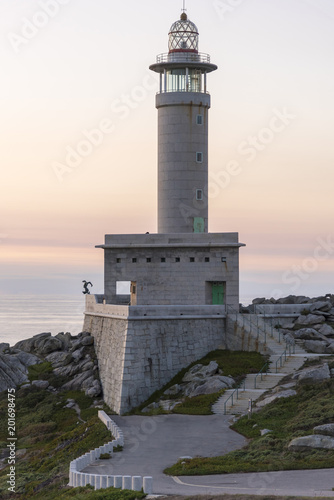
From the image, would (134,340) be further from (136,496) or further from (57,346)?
(136,496)

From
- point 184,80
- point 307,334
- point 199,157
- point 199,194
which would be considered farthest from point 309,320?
point 184,80

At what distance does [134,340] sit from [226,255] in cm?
828

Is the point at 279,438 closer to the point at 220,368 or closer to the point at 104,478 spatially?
the point at 104,478

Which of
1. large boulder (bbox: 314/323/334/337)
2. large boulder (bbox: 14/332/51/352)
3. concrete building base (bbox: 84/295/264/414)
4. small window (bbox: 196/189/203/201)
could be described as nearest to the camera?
concrete building base (bbox: 84/295/264/414)

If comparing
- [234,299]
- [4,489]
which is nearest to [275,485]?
[4,489]

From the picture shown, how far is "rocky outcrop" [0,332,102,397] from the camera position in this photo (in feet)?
150

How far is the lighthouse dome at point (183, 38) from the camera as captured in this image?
5094 cm

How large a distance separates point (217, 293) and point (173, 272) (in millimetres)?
2521

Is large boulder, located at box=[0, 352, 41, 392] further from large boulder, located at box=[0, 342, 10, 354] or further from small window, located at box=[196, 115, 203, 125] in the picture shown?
small window, located at box=[196, 115, 203, 125]

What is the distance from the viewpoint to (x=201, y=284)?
46812 mm

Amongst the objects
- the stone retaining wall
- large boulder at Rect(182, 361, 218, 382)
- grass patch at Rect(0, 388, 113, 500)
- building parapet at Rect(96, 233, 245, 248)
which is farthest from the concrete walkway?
building parapet at Rect(96, 233, 245, 248)

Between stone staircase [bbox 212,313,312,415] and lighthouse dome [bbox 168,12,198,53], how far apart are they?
51.5 ft

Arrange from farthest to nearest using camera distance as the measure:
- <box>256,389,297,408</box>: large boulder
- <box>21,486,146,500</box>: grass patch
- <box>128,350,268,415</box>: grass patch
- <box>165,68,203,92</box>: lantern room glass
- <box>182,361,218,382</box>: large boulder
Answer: <box>165,68,203,92</box>: lantern room glass < <box>182,361,218,382</box>: large boulder < <box>128,350,268,415</box>: grass patch < <box>256,389,297,408</box>: large boulder < <box>21,486,146,500</box>: grass patch

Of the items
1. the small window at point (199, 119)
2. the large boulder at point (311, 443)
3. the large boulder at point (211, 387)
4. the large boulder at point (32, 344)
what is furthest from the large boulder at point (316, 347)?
the large boulder at point (32, 344)
